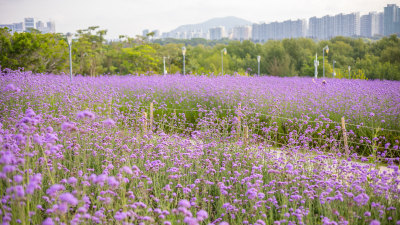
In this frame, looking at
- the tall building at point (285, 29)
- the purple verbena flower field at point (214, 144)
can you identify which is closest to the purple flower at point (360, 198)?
the purple verbena flower field at point (214, 144)

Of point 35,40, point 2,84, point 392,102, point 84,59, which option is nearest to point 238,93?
point 392,102

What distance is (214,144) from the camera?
5.26 meters

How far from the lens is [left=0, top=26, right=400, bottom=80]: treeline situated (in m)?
18.9

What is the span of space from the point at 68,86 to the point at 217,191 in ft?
22.3

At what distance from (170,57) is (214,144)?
36901 mm

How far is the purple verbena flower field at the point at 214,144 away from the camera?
12.3 ft

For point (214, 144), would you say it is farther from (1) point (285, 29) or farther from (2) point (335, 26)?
(1) point (285, 29)

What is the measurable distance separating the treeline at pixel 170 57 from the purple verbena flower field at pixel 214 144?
5.61 meters

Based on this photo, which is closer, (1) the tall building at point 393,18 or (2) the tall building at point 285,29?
(1) the tall building at point 393,18

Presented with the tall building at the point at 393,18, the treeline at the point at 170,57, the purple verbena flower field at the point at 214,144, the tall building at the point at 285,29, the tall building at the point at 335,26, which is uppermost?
the tall building at the point at 285,29

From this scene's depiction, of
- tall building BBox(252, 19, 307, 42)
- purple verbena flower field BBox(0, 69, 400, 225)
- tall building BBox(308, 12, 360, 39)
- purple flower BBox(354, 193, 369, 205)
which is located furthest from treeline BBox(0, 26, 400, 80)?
tall building BBox(252, 19, 307, 42)

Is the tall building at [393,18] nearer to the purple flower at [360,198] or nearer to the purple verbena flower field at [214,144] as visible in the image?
the purple verbena flower field at [214,144]

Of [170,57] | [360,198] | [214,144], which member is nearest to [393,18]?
[170,57]

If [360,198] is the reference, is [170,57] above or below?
above
